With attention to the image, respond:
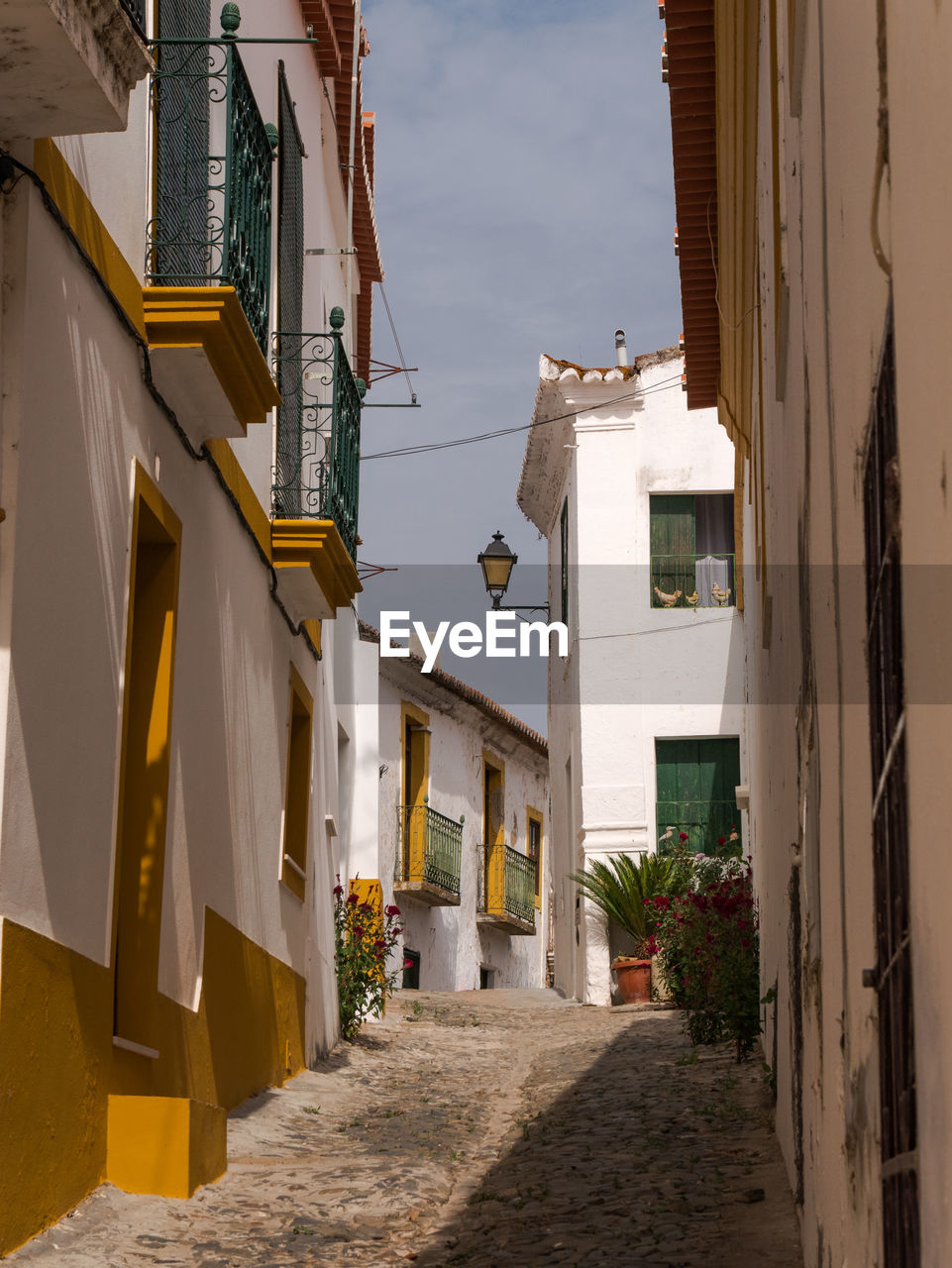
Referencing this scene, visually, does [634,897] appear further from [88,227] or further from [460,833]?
[88,227]

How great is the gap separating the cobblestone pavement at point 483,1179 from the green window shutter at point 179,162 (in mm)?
3576

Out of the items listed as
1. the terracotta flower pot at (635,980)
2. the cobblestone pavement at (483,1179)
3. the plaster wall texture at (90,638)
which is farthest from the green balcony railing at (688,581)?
the plaster wall texture at (90,638)

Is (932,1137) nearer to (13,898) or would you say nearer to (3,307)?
(13,898)

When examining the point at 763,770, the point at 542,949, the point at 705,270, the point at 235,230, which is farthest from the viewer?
the point at 542,949

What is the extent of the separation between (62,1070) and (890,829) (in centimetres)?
315

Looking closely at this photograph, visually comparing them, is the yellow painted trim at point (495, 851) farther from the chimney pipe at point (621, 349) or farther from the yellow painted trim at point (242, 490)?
the yellow painted trim at point (242, 490)

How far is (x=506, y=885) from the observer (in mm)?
27453

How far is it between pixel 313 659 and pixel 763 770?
3741 mm

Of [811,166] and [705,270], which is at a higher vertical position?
[705,270]

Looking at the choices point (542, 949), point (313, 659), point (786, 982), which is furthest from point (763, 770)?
point (542, 949)

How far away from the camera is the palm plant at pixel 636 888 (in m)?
16.7

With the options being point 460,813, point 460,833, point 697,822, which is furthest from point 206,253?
point 460,813

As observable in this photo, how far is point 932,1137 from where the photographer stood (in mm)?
2299

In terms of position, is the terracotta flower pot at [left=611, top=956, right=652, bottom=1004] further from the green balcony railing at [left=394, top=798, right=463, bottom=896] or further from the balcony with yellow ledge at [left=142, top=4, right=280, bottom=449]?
the balcony with yellow ledge at [left=142, top=4, right=280, bottom=449]
